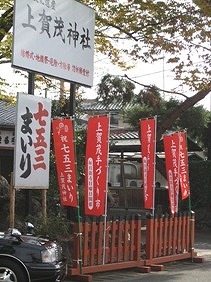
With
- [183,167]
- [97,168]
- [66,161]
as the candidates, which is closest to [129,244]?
[97,168]

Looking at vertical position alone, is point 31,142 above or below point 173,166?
above

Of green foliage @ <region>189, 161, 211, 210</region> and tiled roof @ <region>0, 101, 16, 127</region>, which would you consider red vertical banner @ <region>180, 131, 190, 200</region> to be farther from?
tiled roof @ <region>0, 101, 16, 127</region>

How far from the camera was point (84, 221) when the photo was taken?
9320 mm

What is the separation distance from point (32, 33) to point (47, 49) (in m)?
0.53

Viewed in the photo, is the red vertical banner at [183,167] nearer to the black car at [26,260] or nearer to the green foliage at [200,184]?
the black car at [26,260]

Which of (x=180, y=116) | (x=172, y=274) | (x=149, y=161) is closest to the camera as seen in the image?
(x=172, y=274)

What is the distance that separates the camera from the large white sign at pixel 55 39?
30.5ft

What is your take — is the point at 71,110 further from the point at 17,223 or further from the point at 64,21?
the point at 17,223

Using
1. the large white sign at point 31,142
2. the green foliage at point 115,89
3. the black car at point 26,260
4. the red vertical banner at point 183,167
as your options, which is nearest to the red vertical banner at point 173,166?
the red vertical banner at point 183,167

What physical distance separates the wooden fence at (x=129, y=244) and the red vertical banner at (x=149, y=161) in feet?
1.61

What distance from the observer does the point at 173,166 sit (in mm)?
11750

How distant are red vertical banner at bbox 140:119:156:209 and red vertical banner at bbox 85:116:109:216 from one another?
5.04 ft

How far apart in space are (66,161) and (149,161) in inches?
86.2

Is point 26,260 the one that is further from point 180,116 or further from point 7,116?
point 180,116
